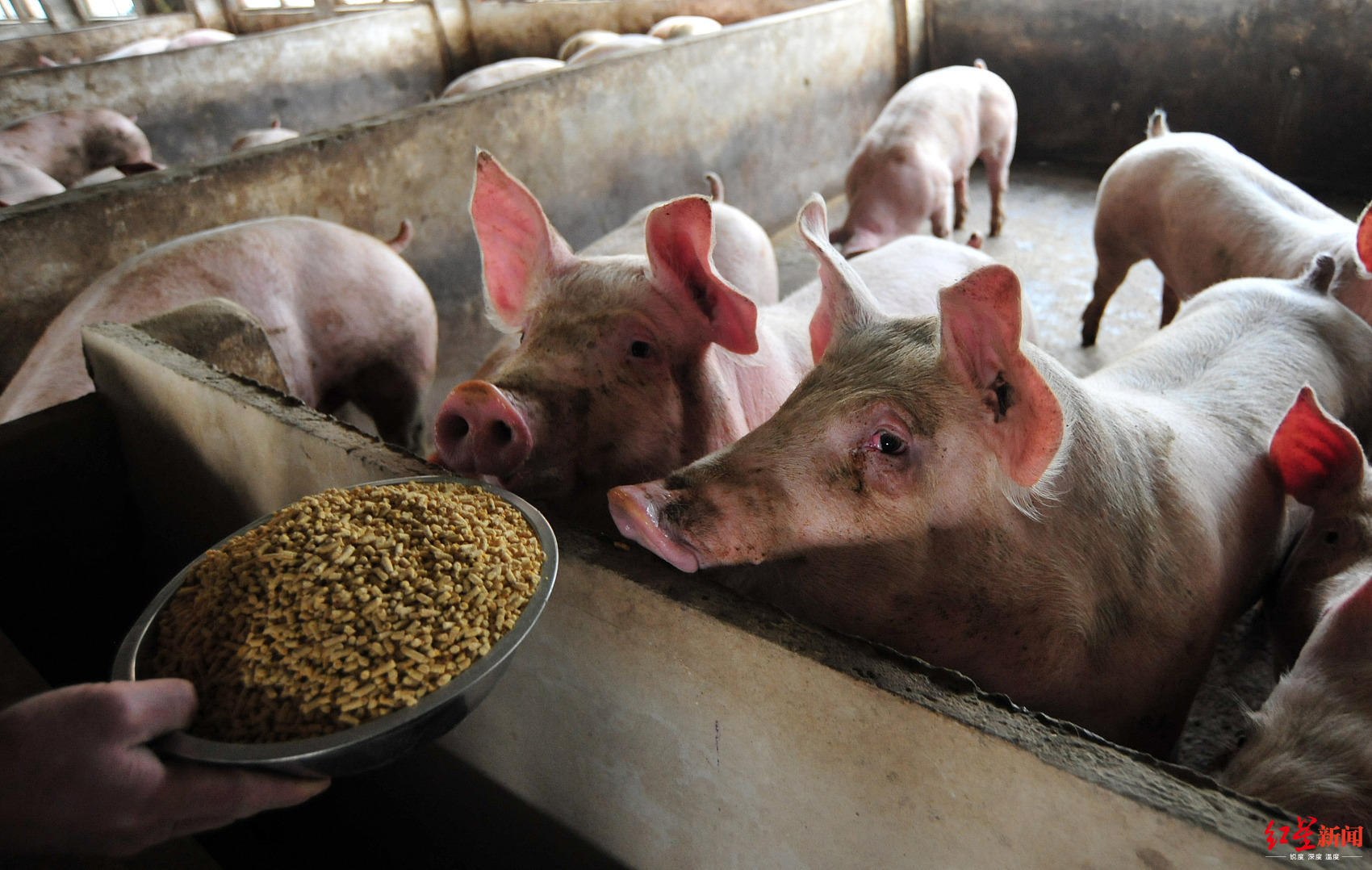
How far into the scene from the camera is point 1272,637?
8.06 ft

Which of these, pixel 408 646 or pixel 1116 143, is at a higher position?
pixel 408 646

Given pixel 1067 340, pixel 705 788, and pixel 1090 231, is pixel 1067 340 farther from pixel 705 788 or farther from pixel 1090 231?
pixel 705 788

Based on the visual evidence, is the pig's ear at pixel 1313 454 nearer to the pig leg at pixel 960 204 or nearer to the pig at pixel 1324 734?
the pig at pixel 1324 734

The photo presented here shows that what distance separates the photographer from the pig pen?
47.8 inches

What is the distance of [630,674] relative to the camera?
163 cm

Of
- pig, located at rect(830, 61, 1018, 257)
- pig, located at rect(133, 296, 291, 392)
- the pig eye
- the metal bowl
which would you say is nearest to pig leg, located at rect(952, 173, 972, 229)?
pig, located at rect(830, 61, 1018, 257)

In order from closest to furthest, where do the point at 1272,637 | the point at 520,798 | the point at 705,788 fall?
1. the point at 705,788
2. the point at 520,798
3. the point at 1272,637

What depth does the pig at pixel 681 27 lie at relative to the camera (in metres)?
10.0

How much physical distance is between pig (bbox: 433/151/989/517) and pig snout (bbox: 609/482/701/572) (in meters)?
0.40

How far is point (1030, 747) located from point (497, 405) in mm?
1192

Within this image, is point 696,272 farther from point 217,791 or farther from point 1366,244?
point 1366,244

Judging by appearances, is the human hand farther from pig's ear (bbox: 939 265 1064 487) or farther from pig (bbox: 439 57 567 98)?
pig (bbox: 439 57 567 98)

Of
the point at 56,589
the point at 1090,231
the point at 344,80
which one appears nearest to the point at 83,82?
the point at 344,80

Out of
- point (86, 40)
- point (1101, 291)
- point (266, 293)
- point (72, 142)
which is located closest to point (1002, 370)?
point (266, 293)
